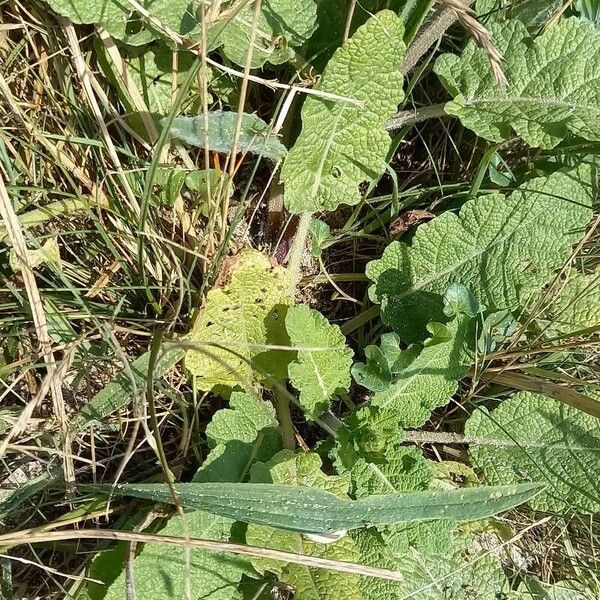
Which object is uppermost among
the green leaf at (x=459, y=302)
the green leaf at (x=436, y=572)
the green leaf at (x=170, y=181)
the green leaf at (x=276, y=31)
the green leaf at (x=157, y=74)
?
the green leaf at (x=276, y=31)

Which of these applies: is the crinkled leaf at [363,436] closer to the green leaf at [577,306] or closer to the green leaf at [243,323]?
the green leaf at [243,323]

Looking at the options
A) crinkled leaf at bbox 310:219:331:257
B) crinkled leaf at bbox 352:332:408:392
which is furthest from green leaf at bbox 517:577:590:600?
crinkled leaf at bbox 310:219:331:257

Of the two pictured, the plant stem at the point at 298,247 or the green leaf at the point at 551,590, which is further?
the green leaf at the point at 551,590

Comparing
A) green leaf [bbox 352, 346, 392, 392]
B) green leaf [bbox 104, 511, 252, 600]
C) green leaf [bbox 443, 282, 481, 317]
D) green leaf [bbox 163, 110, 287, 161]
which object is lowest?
green leaf [bbox 104, 511, 252, 600]

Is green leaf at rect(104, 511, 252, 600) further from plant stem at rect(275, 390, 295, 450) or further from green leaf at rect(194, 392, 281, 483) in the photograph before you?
plant stem at rect(275, 390, 295, 450)

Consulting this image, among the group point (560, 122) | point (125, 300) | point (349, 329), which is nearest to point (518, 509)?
point (349, 329)

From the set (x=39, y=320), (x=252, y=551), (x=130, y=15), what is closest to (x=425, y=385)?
(x=252, y=551)

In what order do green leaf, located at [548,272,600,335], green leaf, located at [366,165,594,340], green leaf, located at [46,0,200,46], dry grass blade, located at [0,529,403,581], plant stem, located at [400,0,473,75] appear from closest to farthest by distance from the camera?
dry grass blade, located at [0,529,403,581]
green leaf, located at [46,0,200,46]
plant stem, located at [400,0,473,75]
green leaf, located at [366,165,594,340]
green leaf, located at [548,272,600,335]

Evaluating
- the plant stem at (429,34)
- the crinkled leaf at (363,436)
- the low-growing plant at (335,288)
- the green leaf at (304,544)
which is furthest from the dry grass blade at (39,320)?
the plant stem at (429,34)

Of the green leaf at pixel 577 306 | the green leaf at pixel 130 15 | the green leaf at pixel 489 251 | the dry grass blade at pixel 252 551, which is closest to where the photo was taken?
the dry grass blade at pixel 252 551
